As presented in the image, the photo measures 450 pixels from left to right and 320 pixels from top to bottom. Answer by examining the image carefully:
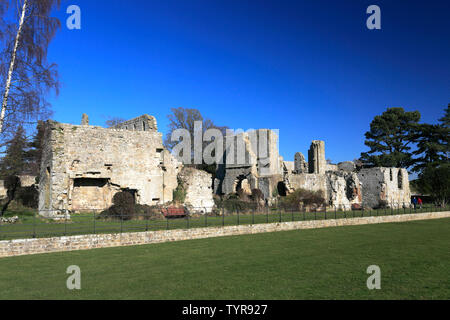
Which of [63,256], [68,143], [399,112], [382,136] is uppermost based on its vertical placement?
[399,112]

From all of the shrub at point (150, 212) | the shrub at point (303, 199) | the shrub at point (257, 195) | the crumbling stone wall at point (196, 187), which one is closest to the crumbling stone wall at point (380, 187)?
the shrub at point (303, 199)

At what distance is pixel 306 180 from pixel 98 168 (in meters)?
18.9

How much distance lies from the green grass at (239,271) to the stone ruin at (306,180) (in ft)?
68.1

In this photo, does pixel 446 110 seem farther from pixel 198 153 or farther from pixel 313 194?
pixel 198 153

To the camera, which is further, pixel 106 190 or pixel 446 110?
pixel 446 110

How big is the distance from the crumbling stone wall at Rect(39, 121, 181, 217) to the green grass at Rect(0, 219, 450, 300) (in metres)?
10.1

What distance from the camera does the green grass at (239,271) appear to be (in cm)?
626

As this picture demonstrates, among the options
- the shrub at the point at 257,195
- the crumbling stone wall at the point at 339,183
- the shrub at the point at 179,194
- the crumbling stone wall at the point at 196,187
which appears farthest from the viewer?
the crumbling stone wall at the point at 339,183

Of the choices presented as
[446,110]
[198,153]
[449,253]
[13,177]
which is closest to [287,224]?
[449,253]

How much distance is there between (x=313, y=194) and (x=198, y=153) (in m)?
19.0

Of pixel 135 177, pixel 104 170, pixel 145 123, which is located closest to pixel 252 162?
pixel 145 123

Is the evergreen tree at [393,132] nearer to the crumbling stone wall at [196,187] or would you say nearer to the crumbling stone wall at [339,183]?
the crumbling stone wall at [339,183]

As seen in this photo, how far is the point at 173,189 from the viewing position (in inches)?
990
